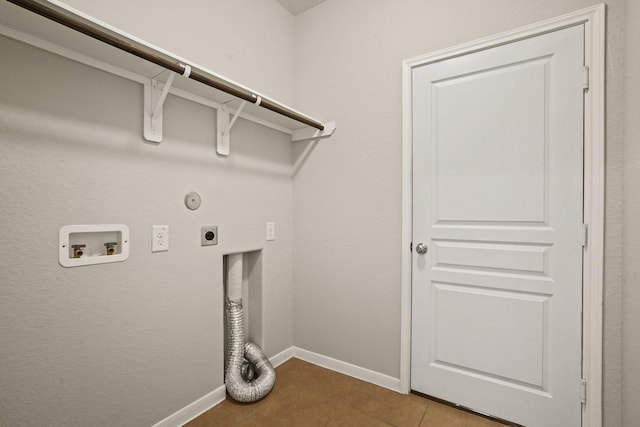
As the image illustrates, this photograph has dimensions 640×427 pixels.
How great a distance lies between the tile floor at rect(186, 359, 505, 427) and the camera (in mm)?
1528

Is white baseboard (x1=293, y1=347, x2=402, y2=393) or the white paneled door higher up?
the white paneled door

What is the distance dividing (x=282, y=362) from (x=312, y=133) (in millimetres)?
1726

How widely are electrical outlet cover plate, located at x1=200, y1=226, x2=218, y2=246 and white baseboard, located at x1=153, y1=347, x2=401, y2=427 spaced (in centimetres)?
86

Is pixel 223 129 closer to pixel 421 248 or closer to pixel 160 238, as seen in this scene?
pixel 160 238

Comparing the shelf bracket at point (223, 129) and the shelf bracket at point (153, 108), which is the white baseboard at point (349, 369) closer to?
the shelf bracket at point (223, 129)

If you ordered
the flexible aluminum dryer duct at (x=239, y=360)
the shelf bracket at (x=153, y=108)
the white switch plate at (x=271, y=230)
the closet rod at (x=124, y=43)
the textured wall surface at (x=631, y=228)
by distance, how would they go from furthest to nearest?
the white switch plate at (x=271, y=230), the flexible aluminum dryer duct at (x=239, y=360), the shelf bracket at (x=153, y=108), the textured wall surface at (x=631, y=228), the closet rod at (x=124, y=43)

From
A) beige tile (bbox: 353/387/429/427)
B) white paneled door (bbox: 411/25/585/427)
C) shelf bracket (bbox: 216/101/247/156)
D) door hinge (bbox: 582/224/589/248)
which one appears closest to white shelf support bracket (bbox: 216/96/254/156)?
shelf bracket (bbox: 216/101/247/156)

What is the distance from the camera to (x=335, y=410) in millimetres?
1630

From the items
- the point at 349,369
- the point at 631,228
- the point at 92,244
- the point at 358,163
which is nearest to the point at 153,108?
the point at 92,244

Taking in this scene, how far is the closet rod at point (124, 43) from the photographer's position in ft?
2.80

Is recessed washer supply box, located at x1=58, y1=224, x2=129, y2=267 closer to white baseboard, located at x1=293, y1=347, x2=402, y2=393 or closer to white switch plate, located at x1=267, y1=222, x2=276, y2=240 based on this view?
white switch plate, located at x1=267, y1=222, x2=276, y2=240

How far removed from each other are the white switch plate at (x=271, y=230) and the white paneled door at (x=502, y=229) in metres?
0.98

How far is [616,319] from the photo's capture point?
1.29 metres

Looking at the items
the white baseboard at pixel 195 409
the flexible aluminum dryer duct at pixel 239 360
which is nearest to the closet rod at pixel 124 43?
the flexible aluminum dryer duct at pixel 239 360
